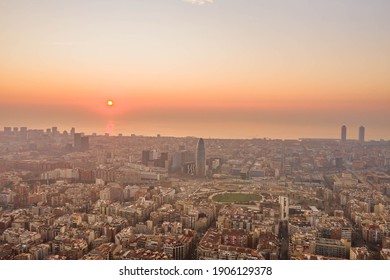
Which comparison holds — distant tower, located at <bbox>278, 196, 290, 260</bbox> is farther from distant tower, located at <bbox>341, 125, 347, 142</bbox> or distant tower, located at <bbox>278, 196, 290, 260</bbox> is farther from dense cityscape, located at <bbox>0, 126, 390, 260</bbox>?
distant tower, located at <bbox>341, 125, 347, 142</bbox>

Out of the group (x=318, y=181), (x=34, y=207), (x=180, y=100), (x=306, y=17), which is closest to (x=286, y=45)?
(x=306, y=17)

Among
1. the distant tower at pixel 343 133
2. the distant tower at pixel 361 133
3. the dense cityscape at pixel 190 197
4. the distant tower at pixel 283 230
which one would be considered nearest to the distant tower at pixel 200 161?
the dense cityscape at pixel 190 197

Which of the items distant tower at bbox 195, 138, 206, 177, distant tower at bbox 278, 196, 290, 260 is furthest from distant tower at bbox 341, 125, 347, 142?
distant tower at bbox 195, 138, 206, 177

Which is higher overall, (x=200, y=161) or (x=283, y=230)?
(x=200, y=161)

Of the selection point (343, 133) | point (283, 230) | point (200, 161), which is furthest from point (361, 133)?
point (200, 161)

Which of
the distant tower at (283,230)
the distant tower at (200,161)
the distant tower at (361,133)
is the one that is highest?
the distant tower at (361,133)

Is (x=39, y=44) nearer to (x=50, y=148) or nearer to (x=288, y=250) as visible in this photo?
(x=50, y=148)

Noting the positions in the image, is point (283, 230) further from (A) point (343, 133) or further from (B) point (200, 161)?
(B) point (200, 161)

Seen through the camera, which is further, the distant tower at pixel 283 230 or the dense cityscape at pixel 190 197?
the dense cityscape at pixel 190 197

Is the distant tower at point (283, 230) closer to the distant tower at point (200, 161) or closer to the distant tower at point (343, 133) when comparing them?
the distant tower at point (343, 133)
